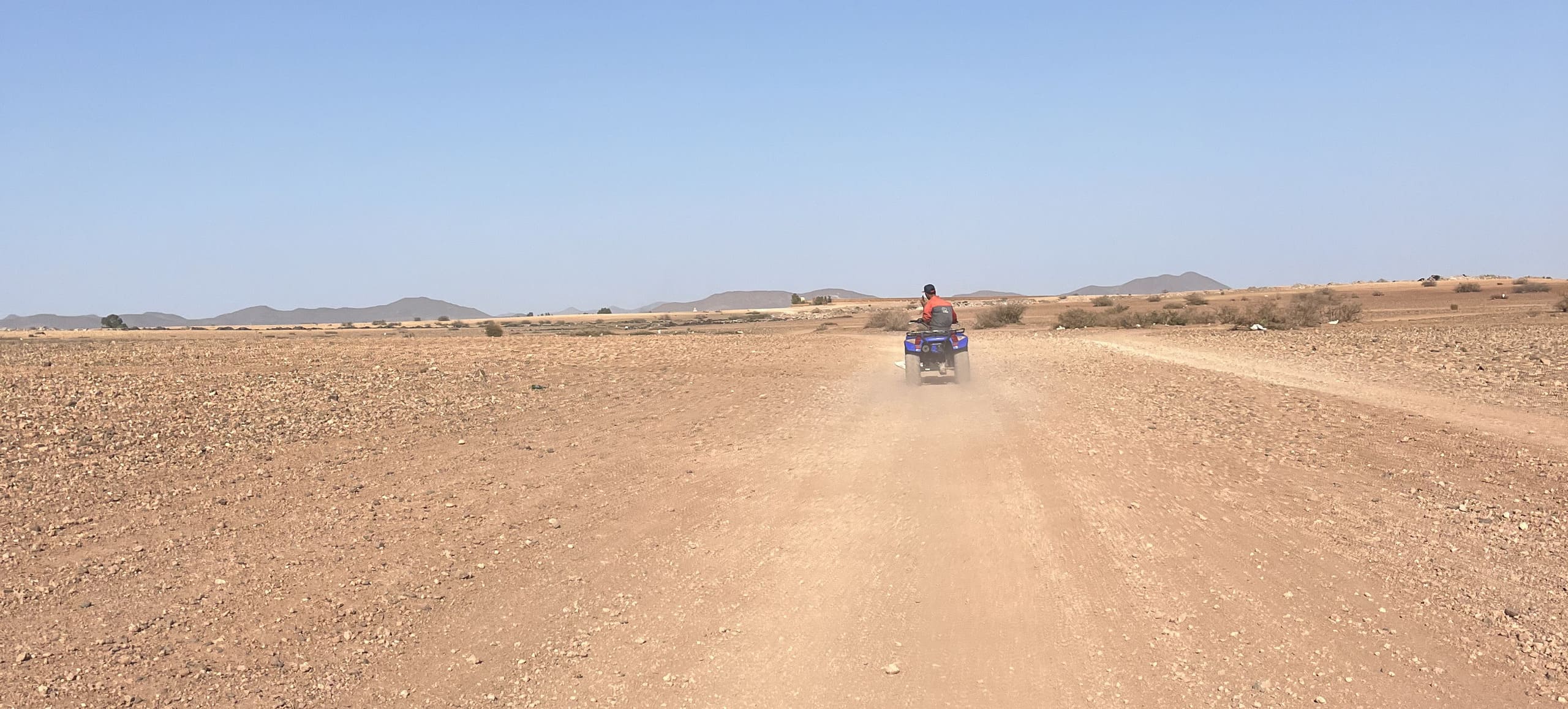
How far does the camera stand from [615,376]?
19.8m

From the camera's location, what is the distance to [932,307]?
720 inches

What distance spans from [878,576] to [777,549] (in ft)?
3.53

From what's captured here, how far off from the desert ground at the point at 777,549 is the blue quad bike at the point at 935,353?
7.80ft

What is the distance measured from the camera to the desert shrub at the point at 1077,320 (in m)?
48.6

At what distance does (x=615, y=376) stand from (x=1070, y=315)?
35691 mm

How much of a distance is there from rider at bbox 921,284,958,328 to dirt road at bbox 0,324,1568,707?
18.4ft

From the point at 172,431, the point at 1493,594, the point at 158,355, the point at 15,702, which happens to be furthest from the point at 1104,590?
the point at 158,355

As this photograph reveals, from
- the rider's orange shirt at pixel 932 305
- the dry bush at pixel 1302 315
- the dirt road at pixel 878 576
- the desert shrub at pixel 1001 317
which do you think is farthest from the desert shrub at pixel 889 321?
the dirt road at pixel 878 576

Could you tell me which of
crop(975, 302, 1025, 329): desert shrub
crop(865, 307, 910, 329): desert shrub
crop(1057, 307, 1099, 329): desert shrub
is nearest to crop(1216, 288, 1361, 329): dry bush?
crop(1057, 307, 1099, 329): desert shrub

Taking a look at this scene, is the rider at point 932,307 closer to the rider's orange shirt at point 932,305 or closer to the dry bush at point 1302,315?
the rider's orange shirt at point 932,305

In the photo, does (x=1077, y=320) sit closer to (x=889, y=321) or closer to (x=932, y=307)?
(x=889, y=321)

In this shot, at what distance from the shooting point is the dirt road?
17.2 feet

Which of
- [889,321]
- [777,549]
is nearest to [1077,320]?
[889,321]

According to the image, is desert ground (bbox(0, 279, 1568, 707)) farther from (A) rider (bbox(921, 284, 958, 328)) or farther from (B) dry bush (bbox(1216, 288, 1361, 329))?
(B) dry bush (bbox(1216, 288, 1361, 329))
